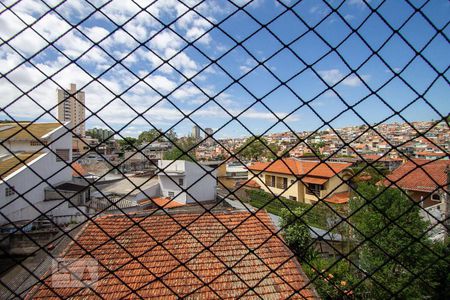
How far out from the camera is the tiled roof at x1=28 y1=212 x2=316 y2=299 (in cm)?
249

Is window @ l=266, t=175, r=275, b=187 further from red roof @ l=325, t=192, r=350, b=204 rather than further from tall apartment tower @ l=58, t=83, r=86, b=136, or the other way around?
tall apartment tower @ l=58, t=83, r=86, b=136

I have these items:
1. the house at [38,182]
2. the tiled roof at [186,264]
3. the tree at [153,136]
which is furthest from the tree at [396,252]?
the house at [38,182]

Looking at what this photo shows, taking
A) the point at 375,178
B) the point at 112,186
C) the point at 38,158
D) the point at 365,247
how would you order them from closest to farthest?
the point at 365,247, the point at 38,158, the point at 375,178, the point at 112,186

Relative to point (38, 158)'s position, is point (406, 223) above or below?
below

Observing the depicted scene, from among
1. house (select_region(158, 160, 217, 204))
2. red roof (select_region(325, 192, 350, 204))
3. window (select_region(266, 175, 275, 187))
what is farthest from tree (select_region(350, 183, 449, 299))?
window (select_region(266, 175, 275, 187))

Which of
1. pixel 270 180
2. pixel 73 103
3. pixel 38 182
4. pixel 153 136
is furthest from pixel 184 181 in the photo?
pixel 73 103

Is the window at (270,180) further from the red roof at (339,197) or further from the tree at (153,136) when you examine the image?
the tree at (153,136)

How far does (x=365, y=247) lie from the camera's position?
4.35m

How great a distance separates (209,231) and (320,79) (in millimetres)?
2946

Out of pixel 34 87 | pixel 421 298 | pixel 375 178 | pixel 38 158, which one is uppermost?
pixel 34 87

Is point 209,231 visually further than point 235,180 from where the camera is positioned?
No

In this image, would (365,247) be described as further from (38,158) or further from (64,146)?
(64,146)

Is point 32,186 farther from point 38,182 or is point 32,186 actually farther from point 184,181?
point 184,181

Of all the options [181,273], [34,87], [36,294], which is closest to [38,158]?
[36,294]
